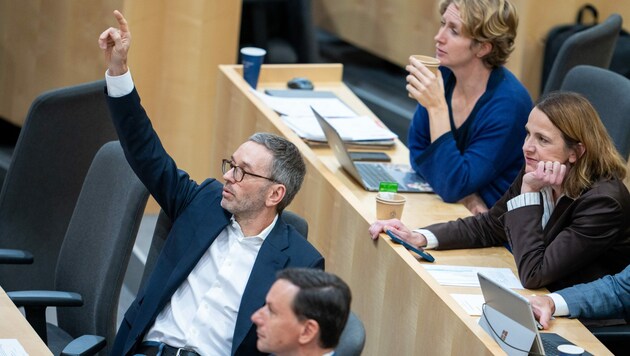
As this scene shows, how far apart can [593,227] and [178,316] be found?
1163mm

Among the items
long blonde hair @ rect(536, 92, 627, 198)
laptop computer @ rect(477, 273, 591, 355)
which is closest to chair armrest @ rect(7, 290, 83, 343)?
laptop computer @ rect(477, 273, 591, 355)

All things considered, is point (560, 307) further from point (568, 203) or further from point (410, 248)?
point (410, 248)

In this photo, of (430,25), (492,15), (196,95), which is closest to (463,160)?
(492,15)

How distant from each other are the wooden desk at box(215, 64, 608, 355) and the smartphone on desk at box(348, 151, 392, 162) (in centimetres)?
6

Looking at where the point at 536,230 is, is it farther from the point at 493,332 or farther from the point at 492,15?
the point at 492,15

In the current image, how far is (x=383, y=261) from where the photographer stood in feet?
10.8

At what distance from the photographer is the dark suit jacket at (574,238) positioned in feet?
10.1

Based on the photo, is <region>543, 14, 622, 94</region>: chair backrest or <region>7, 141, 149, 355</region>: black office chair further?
<region>543, 14, 622, 94</region>: chair backrest

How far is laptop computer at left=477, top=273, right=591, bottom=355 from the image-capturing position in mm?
2633

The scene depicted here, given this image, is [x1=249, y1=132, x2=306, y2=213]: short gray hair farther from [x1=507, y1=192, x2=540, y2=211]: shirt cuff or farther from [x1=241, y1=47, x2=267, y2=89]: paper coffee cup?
[x1=241, y1=47, x2=267, y2=89]: paper coffee cup

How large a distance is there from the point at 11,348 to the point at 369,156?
6.09 ft

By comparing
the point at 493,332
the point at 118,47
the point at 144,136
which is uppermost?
the point at 118,47

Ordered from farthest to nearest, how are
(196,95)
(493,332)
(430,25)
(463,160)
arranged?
(430,25) → (196,95) → (463,160) → (493,332)

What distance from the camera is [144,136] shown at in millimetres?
3131
